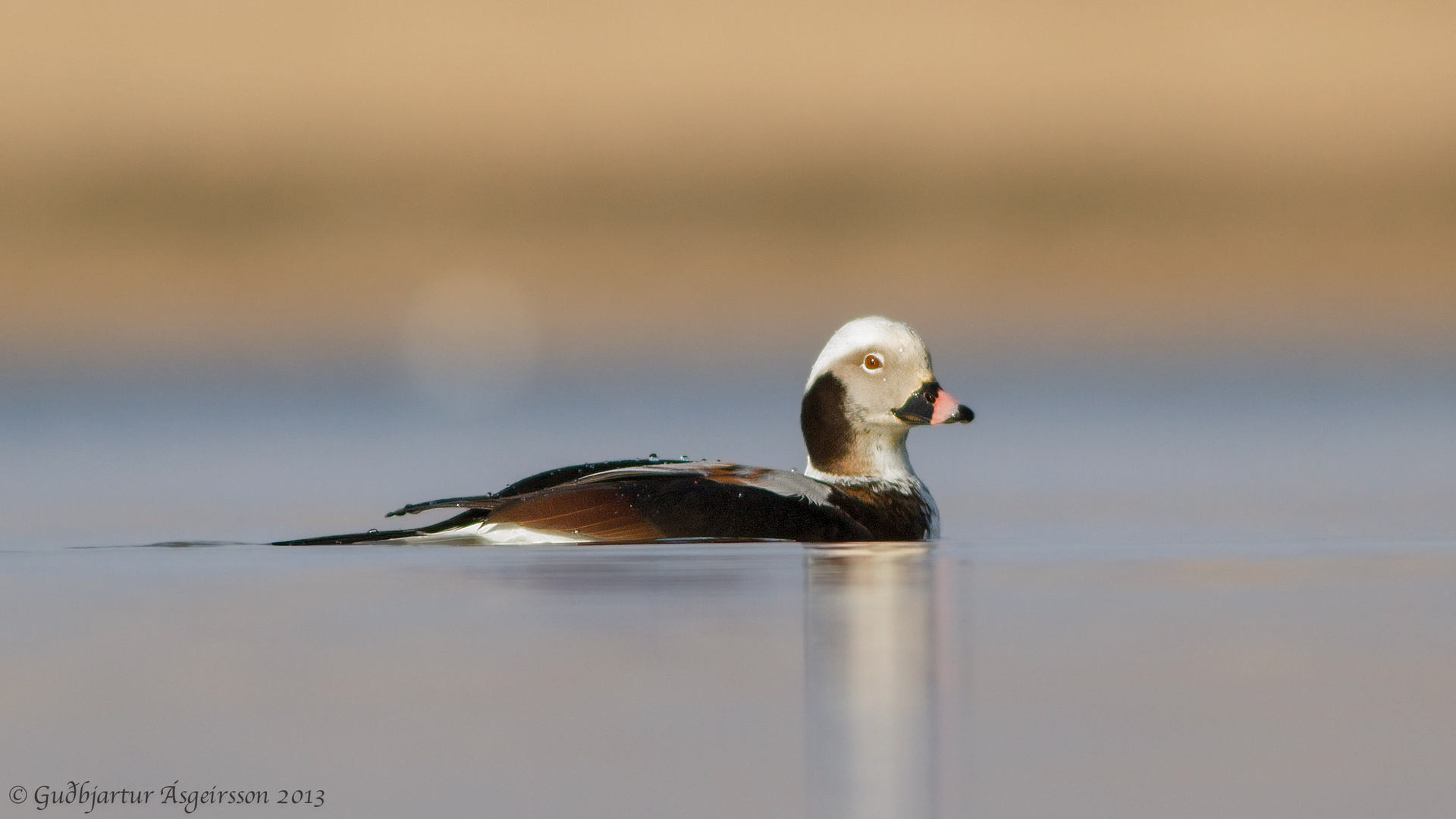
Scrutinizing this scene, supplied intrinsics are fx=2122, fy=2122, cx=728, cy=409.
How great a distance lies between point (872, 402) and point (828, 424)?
0.61ft

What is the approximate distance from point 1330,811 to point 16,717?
234 cm

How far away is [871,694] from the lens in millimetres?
4027

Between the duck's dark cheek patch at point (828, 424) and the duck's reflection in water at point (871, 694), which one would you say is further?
the duck's dark cheek patch at point (828, 424)

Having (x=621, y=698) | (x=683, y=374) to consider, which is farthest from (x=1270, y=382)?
(x=621, y=698)

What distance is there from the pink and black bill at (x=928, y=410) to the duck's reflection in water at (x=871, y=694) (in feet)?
5.44

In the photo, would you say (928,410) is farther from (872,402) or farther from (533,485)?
(533,485)

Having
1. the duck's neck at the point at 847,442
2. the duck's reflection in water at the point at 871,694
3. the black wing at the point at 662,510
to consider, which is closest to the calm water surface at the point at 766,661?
the duck's reflection in water at the point at 871,694

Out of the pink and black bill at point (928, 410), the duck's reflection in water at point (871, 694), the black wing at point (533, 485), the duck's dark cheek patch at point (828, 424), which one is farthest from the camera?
the duck's dark cheek patch at point (828, 424)

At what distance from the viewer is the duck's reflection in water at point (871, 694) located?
3318 mm

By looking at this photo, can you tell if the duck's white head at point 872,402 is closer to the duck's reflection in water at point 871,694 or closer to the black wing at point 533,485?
the black wing at point 533,485

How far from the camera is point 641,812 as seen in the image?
3230mm

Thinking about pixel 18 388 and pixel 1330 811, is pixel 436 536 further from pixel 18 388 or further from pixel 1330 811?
pixel 18 388

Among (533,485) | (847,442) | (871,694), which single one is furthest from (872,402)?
(871,694)

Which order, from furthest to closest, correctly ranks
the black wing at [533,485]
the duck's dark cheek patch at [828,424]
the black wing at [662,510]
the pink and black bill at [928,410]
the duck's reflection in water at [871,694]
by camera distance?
1. the duck's dark cheek patch at [828,424]
2. the pink and black bill at [928,410]
3. the black wing at [533,485]
4. the black wing at [662,510]
5. the duck's reflection in water at [871,694]
